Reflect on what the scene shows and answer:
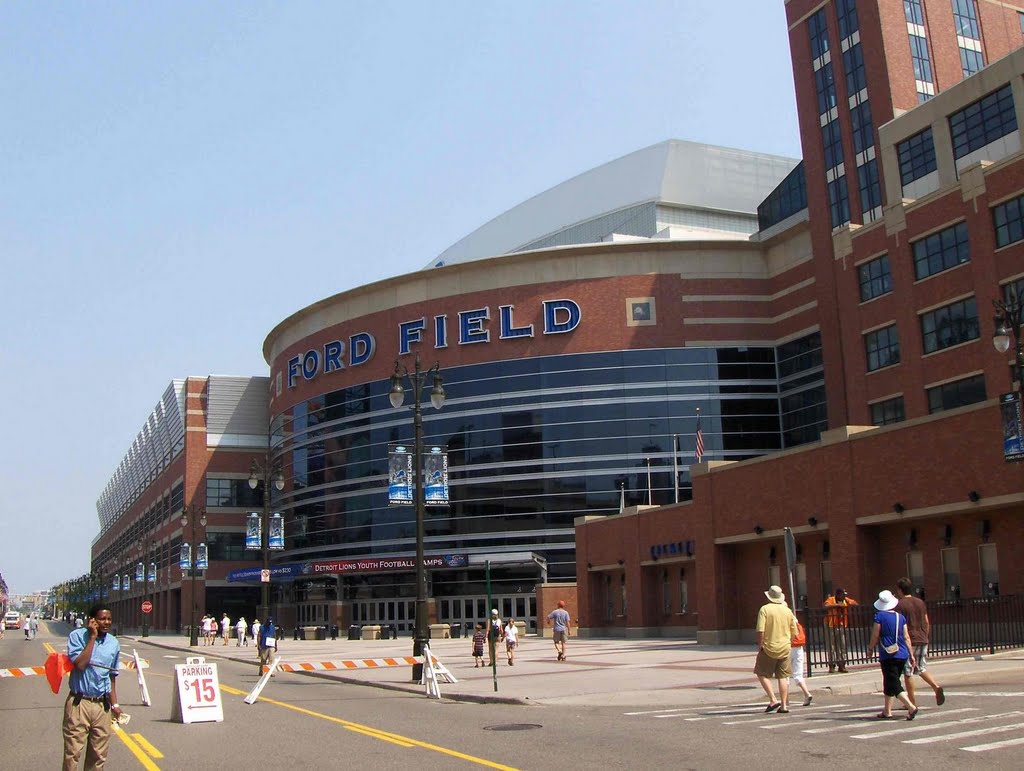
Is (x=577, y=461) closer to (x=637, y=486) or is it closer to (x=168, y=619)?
(x=637, y=486)

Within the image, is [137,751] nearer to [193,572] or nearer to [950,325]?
[950,325]

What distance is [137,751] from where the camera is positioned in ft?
47.6

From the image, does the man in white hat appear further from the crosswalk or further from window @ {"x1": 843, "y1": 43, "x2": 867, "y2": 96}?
window @ {"x1": 843, "y1": 43, "x2": 867, "y2": 96}

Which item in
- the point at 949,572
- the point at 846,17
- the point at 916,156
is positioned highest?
the point at 846,17

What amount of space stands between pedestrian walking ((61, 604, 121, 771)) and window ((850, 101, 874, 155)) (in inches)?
2163

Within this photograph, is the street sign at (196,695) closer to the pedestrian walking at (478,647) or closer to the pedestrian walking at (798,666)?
the pedestrian walking at (798,666)

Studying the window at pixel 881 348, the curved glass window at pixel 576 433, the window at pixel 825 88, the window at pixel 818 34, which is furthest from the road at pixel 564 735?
the window at pixel 818 34

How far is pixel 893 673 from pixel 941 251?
35.5 meters

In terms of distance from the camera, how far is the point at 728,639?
129ft

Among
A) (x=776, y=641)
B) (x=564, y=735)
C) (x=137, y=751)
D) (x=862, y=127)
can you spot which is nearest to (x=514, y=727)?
(x=564, y=735)

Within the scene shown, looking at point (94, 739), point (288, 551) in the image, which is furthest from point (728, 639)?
point (288, 551)

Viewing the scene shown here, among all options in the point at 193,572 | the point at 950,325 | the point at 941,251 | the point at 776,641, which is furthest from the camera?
the point at 193,572

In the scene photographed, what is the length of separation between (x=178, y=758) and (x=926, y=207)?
136ft

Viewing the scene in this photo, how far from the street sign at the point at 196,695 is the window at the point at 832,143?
51251mm
